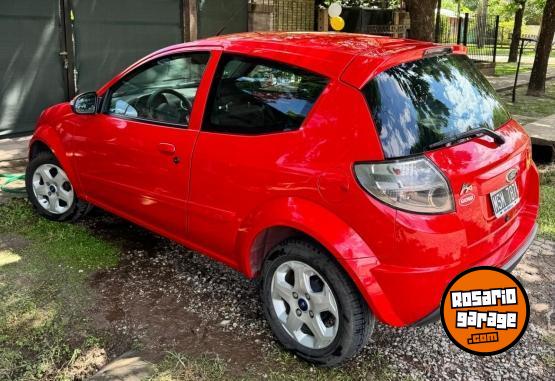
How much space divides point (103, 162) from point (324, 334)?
2195 millimetres

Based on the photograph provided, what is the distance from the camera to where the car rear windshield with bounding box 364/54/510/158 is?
2646 mm

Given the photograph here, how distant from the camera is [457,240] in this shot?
8.54 ft

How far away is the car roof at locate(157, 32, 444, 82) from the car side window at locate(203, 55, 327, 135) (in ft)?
0.17

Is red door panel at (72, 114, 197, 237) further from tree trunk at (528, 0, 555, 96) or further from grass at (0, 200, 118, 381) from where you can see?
tree trunk at (528, 0, 555, 96)

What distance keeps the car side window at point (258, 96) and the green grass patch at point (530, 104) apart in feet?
26.3

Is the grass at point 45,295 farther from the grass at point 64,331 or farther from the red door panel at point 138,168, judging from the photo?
the red door panel at point 138,168

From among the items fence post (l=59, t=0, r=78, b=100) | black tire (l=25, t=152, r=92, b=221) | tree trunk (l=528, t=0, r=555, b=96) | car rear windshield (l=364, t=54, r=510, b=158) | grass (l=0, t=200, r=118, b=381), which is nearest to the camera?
car rear windshield (l=364, t=54, r=510, b=158)

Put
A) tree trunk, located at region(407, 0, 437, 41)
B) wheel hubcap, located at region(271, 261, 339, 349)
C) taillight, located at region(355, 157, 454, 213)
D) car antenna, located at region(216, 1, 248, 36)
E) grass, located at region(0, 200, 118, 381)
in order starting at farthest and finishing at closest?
car antenna, located at region(216, 1, 248, 36) → tree trunk, located at region(407, 0, 437, 41) → grass, located at region(0, 200, 118, 381) → wheel hubcap, located at region(271, 261, 339, 349) → taillight, located at region(355, 157, 454, 213)

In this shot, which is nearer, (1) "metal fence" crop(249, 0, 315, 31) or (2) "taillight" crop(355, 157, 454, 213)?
(2) "taillight" crop(355, 157, 454, 213)

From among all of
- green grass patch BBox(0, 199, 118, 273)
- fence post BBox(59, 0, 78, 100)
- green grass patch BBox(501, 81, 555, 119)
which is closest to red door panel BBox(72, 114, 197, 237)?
green grass patch BBox(0, 199, 118, 273)

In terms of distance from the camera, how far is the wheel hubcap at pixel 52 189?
4.73 m

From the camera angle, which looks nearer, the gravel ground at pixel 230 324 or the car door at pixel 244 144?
the car door at pixel 244 144

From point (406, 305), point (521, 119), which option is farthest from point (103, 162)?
point (521, 119)

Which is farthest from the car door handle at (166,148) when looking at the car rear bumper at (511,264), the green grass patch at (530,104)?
the green grass patch at (530,104)
